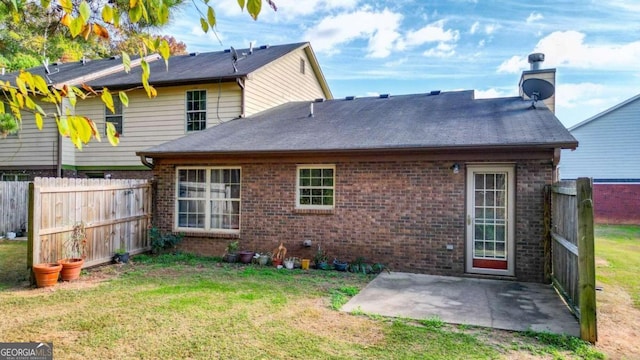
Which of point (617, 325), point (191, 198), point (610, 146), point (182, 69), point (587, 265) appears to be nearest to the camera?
point (587, 265)

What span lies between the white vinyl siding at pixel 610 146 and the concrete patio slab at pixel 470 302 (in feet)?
49.2

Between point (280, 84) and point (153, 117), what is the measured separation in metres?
4.45

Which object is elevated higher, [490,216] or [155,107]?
[155,107]

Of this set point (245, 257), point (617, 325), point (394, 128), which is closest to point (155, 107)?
point (245, 257)

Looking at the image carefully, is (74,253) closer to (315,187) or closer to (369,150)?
(315,187)

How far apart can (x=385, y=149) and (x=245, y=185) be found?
3.39 m

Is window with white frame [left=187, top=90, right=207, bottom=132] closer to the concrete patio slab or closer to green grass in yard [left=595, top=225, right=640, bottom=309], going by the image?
the concrete patio slab

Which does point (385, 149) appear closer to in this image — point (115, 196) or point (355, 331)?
point (355, 331)

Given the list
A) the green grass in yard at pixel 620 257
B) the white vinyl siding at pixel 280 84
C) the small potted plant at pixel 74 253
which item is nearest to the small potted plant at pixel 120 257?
the small potted plant at pixel 74 253

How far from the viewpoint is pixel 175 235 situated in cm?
988

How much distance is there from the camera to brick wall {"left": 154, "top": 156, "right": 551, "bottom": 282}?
7438mm

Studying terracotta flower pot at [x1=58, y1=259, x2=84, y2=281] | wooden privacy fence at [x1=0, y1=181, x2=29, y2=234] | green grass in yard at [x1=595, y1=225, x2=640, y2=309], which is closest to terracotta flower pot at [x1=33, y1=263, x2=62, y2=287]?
terracotta flower pot at [x1=58, y1=259, x2=84, y2=281]

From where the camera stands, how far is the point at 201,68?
1402 cm

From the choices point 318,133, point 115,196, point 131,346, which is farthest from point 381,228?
point 115,196
